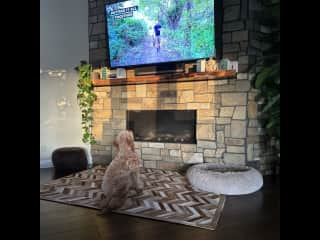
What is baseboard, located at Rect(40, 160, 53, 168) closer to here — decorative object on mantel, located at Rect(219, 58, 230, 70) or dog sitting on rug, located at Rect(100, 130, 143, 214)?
dog sitting on rug, located at Rect(100, 130, 143, 214)

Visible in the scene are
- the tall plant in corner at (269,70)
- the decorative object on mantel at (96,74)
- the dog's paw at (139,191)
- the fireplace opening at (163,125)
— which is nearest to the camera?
the dog's paw at (139,191)

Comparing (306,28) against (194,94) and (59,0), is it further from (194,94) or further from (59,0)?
(59,0)

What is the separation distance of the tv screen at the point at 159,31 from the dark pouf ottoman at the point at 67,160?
1.32 metres

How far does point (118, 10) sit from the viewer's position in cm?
388

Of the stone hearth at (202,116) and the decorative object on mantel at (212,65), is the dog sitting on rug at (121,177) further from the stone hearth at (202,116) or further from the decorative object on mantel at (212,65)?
the decorative object on mantel at (212,65)

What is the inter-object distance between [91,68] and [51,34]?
692 millimetres

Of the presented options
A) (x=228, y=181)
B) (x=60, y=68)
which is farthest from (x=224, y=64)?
(x=60, y=68)

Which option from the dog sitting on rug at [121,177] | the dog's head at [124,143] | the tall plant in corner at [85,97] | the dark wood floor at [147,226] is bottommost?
the dark wood floor at [147,226]

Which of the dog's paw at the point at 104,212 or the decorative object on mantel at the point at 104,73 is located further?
the decorative object on mantel at the point at 104,73

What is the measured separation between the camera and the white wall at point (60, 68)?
403 centimetres

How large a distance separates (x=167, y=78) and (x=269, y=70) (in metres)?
1.20

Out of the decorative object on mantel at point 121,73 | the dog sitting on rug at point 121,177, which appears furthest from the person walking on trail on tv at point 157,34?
the dog sitting on rug at point 121,177

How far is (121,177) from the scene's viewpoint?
240cm

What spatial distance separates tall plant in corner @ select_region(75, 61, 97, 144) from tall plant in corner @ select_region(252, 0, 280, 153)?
88.8 inches
